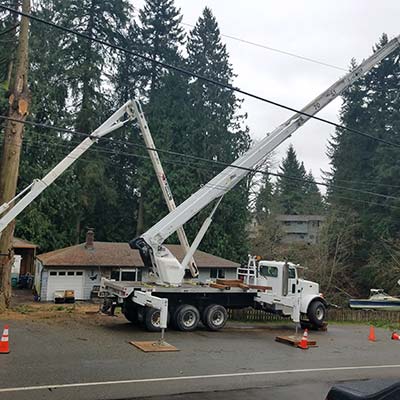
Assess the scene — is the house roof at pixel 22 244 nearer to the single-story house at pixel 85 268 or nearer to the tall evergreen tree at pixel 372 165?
the single-story house at pixel 85 268

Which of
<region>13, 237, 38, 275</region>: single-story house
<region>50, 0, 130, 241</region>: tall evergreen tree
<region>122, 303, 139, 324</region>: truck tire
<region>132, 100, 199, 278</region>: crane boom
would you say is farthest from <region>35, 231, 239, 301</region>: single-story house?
<region>122, 303, 139, 324</region>: truck tire

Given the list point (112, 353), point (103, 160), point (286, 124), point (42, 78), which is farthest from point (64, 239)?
point (112, 353)

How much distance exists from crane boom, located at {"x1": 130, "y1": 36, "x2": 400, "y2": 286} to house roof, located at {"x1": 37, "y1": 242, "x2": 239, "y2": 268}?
498 inches

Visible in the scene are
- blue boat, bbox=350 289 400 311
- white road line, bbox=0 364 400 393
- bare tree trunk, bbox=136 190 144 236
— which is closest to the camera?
white road line, bbox=0 364 400 393

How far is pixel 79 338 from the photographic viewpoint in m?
12.1

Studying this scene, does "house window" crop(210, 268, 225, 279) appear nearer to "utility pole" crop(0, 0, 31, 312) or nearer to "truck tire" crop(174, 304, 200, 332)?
"truck tire" crop(174, 304, 200, 332)

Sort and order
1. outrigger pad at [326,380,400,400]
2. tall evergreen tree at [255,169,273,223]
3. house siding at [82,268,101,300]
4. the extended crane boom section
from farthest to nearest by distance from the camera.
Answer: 1. tall evergreen tree at [255,169,273,223]
2. house siding at [82,268,101,300]
3. the extended crane boom section
4. outrigger pad at [326,380,400,400]

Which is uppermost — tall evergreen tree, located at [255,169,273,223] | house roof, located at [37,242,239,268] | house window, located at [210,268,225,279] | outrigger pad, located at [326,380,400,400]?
tall evergreen tree, located at [255,169,273,223]

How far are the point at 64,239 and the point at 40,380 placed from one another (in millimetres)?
28372

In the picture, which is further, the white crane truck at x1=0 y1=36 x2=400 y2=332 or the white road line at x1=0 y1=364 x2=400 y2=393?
the white crane truck at x1=0 y1=36 x2=400 y2=332

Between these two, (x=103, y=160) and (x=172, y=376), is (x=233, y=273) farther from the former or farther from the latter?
(x=172, y=376)

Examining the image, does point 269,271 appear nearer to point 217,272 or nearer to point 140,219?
point 217,272

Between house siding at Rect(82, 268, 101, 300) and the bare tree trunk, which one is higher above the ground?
the bare tree trunk

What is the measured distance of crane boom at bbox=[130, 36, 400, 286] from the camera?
14883 mm
